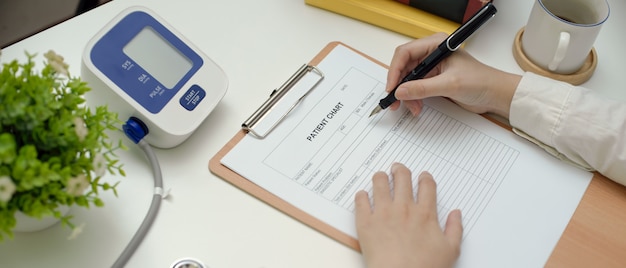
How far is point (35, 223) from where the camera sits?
2.12ft

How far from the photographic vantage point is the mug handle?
2.49 ft

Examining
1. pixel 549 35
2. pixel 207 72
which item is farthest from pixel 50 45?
pixel 549 35

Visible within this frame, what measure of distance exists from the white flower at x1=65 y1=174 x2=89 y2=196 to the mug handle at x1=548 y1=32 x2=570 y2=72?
0.58 meters

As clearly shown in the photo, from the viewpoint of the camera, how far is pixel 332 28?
0.88m

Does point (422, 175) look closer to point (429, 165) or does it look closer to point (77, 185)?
point (429, 165)

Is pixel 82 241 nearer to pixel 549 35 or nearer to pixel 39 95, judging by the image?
pixel 39 95

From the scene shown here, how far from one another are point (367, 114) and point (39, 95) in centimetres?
40

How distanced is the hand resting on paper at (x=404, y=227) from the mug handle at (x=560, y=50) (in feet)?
0.80

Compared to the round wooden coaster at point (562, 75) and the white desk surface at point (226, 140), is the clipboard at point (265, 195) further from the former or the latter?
the round wooden coaster at point (562, 75)

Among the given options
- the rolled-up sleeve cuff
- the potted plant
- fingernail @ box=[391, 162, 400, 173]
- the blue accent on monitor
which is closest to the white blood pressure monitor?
the blue accent on monitor

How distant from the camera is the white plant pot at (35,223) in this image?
0.62 m

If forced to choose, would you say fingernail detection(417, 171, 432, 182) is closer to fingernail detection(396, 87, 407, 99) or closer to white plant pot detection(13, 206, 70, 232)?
fingernail detection(396, 87, 407, 99)

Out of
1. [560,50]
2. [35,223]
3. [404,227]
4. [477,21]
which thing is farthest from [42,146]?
[560,50]

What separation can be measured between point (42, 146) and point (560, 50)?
615mm
